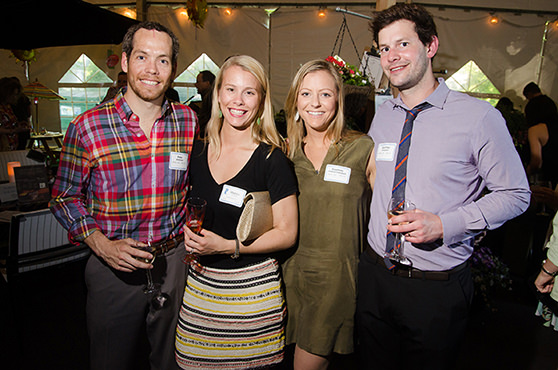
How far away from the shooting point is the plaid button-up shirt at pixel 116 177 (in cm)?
159

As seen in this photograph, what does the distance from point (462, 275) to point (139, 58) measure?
1.77 metres

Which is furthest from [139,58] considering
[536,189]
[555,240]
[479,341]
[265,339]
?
[479,341]

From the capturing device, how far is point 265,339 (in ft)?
5.44

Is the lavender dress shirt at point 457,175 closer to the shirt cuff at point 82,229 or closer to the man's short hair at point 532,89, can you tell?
the shirt cuff at point 82,229

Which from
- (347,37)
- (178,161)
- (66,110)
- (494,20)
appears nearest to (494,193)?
(178,161)

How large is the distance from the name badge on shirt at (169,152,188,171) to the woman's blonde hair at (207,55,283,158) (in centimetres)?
15

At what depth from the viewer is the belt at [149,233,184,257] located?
5.23ft

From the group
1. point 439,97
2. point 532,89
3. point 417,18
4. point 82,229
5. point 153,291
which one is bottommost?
point 153,291

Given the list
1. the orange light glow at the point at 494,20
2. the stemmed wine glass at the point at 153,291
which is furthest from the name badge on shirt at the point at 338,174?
the orange light glow at the point at 494,20

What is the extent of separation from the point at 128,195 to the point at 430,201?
1356 mm

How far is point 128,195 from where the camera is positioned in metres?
1.62

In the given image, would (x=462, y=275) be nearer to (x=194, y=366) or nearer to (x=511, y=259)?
(x=194, y=366)

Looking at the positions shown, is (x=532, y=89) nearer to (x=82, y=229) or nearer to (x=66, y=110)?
(x=82, y=229)

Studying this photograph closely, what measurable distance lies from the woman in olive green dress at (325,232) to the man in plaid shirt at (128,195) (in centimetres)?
65
